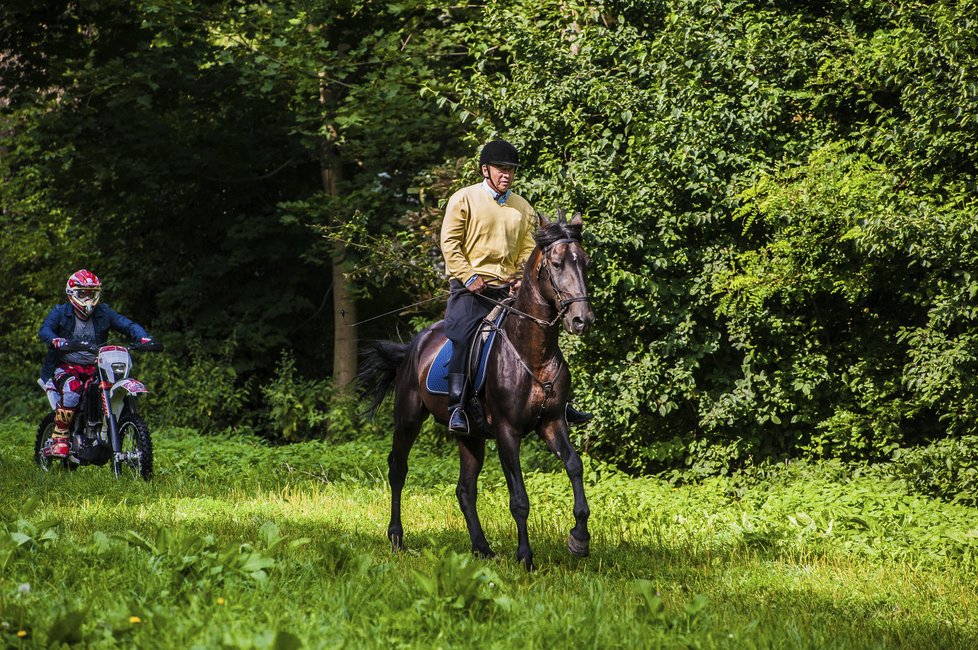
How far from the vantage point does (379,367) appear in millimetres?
9750

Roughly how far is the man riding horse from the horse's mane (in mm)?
829

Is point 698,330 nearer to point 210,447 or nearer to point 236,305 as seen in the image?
point 210,447

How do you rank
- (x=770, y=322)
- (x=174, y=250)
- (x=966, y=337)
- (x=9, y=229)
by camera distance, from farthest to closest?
(x=9, y=229), (x=174, y=250), (x=770, y=322), (x=966, y=337)

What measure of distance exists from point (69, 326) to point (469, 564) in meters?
8.24

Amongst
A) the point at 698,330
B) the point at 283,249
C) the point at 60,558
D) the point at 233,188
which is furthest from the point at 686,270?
the point at 233,188

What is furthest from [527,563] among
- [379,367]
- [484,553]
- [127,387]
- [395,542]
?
[127,387]

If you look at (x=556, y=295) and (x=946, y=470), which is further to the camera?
(x=946, y=470)

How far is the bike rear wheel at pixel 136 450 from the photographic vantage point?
38.1ft

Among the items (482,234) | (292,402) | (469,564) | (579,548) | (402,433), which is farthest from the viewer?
(292,402)

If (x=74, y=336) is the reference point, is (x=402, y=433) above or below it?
below

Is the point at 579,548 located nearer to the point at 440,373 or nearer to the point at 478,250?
the point at 440,373

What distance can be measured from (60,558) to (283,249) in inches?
589

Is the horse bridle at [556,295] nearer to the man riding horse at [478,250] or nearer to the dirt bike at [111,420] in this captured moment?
the man riding horse at [478,250]

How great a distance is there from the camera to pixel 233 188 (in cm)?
2152
